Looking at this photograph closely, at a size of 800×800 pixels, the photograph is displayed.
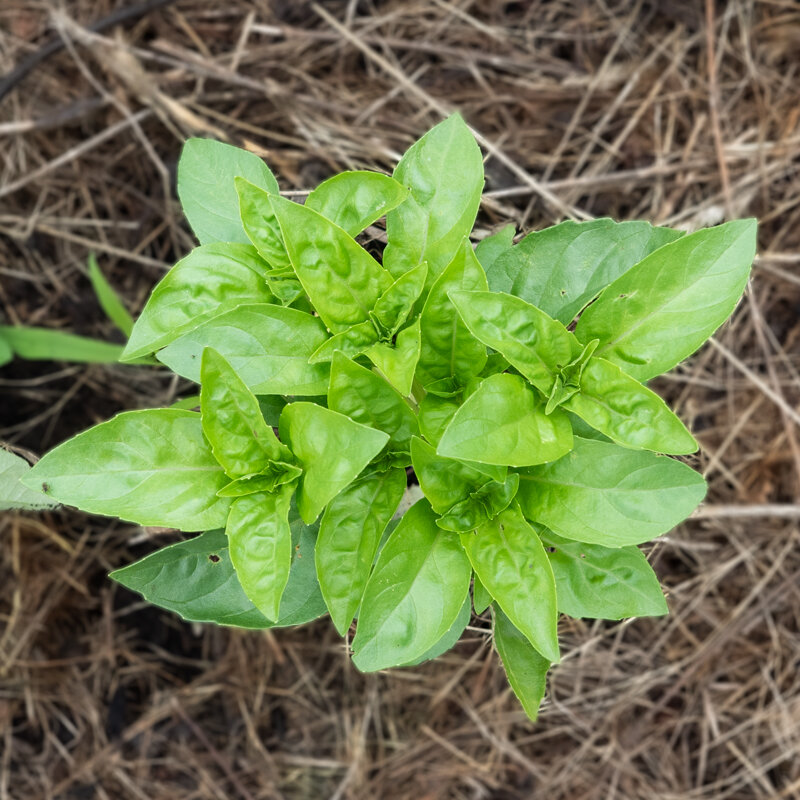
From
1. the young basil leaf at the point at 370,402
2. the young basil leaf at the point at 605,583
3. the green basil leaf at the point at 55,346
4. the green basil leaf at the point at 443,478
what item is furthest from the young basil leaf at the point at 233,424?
the green basil leaf at the point at 55,346

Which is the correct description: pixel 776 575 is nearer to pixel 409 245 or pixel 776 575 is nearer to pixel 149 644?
pixel 409 245

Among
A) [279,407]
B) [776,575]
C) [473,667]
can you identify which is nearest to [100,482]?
[279,407]

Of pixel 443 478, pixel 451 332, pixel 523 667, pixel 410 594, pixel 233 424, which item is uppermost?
pixel 451 332

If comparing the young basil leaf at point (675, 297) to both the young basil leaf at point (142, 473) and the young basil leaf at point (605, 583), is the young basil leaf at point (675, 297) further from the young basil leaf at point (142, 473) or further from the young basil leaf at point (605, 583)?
the young basil leaf at point (142, 473)

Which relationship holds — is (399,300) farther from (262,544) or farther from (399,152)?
(399,152)

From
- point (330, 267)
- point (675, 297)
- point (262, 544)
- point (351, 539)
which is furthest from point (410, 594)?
point (675, 297)
